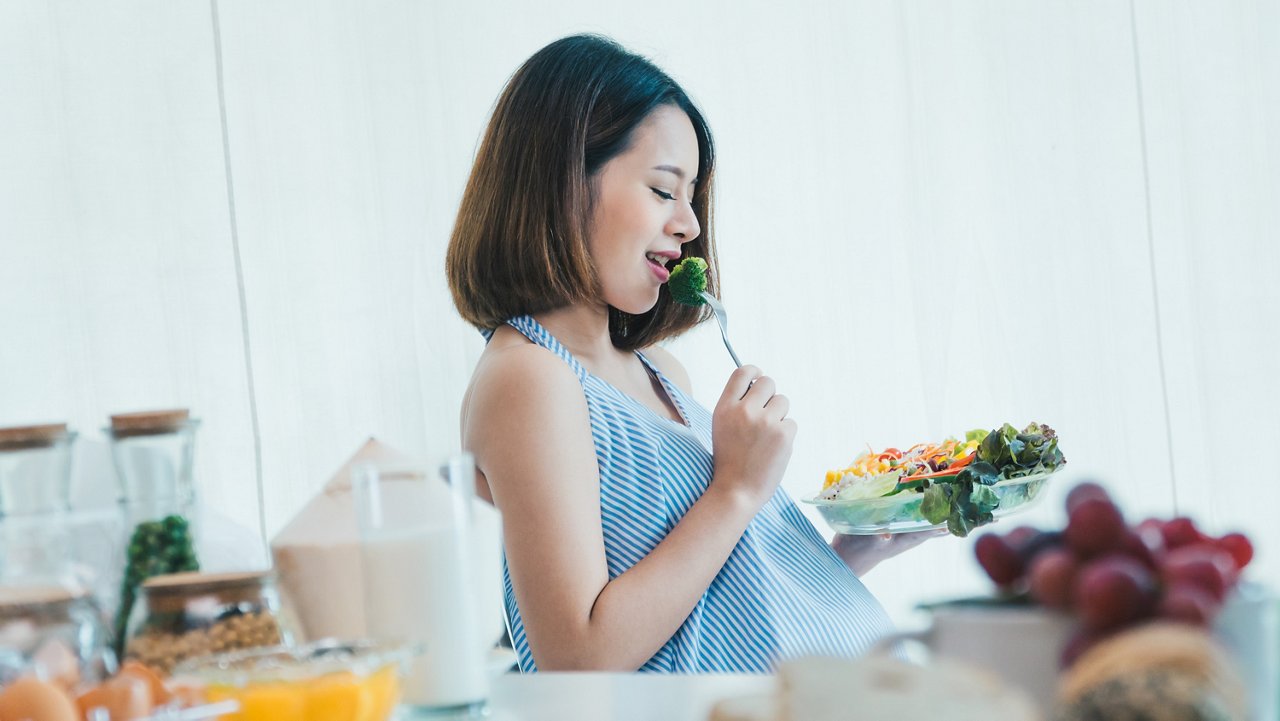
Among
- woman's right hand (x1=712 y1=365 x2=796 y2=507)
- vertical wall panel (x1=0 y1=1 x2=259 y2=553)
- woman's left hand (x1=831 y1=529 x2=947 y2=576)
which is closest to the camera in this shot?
woman's right hand (x1=712 y1=365 x2=796 y2=507)

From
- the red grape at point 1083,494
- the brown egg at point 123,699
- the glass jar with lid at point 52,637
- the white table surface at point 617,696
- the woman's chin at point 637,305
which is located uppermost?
the woman's chin at point 637,305

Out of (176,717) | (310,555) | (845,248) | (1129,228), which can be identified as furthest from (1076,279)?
(176,717)

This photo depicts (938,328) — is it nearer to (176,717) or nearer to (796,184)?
(796,184)

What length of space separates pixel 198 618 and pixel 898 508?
38.8 inches

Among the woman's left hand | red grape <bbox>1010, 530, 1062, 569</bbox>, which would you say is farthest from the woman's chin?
red grape <bbox>1010, 530, 1062, 569</bbox>

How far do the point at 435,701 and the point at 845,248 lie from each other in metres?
1.88

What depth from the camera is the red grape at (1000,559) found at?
541mm

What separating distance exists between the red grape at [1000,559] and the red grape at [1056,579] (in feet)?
0.14

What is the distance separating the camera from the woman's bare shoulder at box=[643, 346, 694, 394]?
186 cm

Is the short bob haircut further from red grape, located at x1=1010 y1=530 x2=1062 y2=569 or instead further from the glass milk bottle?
red grape, located at x1=1010 y1=530 x2=1062 y2=569

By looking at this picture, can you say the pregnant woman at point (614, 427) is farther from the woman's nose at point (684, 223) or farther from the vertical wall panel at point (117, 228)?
the vertical wall panel at point (117, 228)

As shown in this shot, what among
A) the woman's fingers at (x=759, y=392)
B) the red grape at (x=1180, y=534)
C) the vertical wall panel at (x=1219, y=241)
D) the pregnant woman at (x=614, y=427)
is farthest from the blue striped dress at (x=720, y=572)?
the vertical wall panel at (x=1219, y=241)

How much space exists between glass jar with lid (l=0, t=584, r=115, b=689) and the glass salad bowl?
1.00 metres

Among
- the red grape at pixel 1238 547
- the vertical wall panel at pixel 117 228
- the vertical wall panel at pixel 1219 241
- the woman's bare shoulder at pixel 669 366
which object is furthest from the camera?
the vertical wall panel at pixel 117 228
